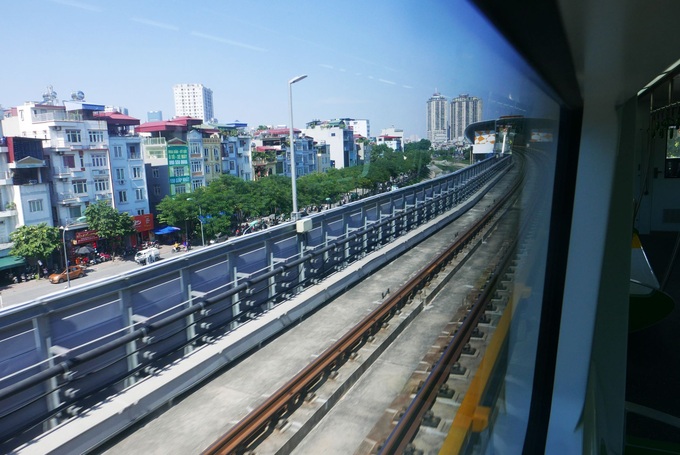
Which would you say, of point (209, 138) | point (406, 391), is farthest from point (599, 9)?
point (406, 391)

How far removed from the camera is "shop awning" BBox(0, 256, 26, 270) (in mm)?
635

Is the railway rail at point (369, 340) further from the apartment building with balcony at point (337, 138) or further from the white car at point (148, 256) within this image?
the apartment building with balcony at point (337, 138)

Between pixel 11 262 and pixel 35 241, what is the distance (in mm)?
44

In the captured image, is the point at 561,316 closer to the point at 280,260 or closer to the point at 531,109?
the point at 531,109

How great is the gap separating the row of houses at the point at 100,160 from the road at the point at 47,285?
0.17ft

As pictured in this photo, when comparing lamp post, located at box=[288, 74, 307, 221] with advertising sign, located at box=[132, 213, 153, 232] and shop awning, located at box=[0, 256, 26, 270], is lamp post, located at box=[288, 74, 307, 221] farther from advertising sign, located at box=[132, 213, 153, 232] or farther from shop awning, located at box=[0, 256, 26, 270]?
shop awning, located at box=[0, 256, 26, 270]

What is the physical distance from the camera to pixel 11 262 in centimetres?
64

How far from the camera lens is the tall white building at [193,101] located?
79cm

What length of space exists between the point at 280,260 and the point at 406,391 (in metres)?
0.53

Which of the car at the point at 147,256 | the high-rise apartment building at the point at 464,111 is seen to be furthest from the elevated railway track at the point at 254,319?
the high-rise apartment building at the point at 464,111

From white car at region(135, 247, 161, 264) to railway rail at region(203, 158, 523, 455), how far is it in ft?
1.49

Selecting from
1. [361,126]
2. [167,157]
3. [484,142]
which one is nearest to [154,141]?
[167,157]

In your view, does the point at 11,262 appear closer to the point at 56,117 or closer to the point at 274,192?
the point at 56,117

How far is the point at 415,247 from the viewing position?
81.8 inches
